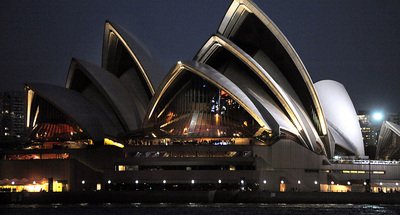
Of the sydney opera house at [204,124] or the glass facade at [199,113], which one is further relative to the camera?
the glass facade at [199,113]

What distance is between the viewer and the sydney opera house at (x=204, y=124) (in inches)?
2504

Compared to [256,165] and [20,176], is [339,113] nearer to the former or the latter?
[256,165]

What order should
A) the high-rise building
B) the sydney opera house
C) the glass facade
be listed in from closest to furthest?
1. the sydney opera house
2. the glass facade
3. the high-rise building

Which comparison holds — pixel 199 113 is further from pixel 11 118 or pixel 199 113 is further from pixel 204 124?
pixel 11 118

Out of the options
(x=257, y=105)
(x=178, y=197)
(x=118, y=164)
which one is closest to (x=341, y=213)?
(x=178, y=197)

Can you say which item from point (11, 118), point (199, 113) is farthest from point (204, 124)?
point (11, 118)

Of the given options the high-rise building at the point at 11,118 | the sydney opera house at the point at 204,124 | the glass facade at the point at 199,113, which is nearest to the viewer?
the sydney opera house at the point at 204,124

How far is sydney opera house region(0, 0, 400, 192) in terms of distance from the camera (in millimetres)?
63594

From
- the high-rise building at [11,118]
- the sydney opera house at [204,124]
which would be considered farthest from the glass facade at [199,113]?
the high-rise building at [11,118]

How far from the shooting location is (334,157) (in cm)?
6994

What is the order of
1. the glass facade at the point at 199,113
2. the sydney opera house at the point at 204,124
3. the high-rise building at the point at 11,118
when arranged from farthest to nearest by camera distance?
the high-rise building at the point at 11,118 < the glass facade at the point at 199,113 < the sydney opera house at the point at 204,124

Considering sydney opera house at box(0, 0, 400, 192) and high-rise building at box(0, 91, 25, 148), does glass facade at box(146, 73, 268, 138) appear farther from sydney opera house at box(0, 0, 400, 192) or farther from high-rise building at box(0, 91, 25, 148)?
high-rise building at box(0, 91, 25, 148)

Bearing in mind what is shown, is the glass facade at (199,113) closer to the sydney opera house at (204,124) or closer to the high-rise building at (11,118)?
the sydney opera house at (204,124)

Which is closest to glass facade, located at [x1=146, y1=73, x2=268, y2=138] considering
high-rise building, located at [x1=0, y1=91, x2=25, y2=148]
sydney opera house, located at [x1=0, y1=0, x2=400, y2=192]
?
sydney opera house, located at [x1=0, y1=0, x2=400, y2=192]
